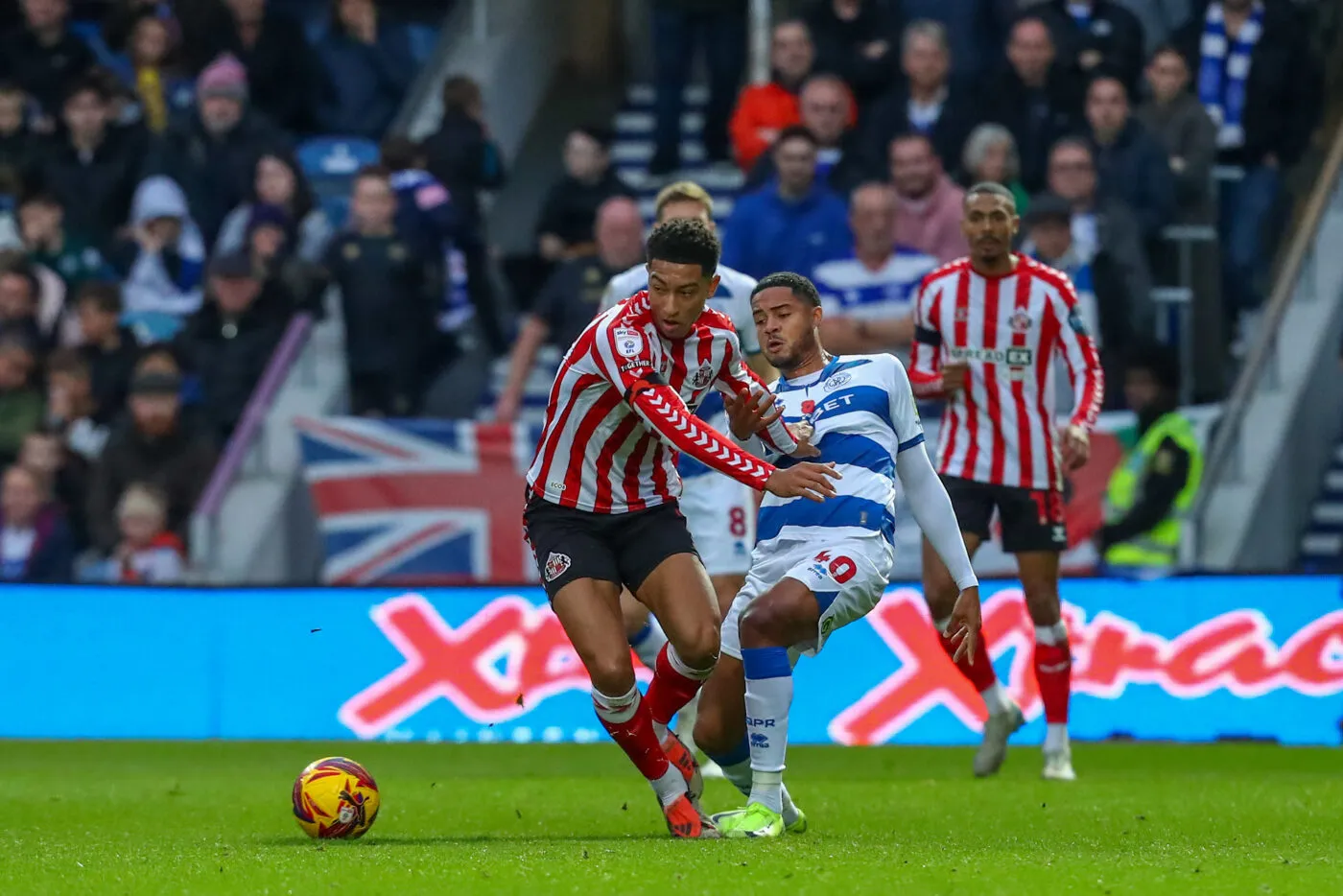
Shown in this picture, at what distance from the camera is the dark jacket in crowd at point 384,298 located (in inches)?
604

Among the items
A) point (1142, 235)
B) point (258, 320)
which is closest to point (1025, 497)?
point (1142, 235)

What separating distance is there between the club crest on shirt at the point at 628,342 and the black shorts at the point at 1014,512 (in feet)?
10.6

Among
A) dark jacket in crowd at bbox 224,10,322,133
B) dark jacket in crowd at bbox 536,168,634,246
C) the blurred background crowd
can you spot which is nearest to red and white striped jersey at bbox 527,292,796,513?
the blurred background crowd

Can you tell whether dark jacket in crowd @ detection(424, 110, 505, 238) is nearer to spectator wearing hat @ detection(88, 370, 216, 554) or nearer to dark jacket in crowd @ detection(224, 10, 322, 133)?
dark jacket in crowd @ detection(224, 10, 322, 133)

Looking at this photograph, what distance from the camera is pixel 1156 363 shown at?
44.9 feet

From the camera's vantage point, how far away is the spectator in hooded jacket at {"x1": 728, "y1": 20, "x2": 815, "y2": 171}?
16.0 m

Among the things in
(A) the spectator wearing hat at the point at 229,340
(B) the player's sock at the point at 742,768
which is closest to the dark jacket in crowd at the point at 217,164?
(A) the spectator wearing hat at the point at 229,340

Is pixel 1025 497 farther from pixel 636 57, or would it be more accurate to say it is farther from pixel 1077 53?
pixel 636 57

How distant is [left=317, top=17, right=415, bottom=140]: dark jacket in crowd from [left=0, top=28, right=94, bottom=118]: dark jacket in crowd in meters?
2.01

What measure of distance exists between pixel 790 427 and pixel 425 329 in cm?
791

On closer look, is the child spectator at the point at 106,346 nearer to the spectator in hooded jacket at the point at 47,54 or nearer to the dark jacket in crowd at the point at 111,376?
the dark jacket in crowd at the point at 111,376

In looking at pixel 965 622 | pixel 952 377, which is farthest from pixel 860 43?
pixel 965 622

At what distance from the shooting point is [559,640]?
13188 millimetres

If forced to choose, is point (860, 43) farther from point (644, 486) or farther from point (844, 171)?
point (644, 486)
